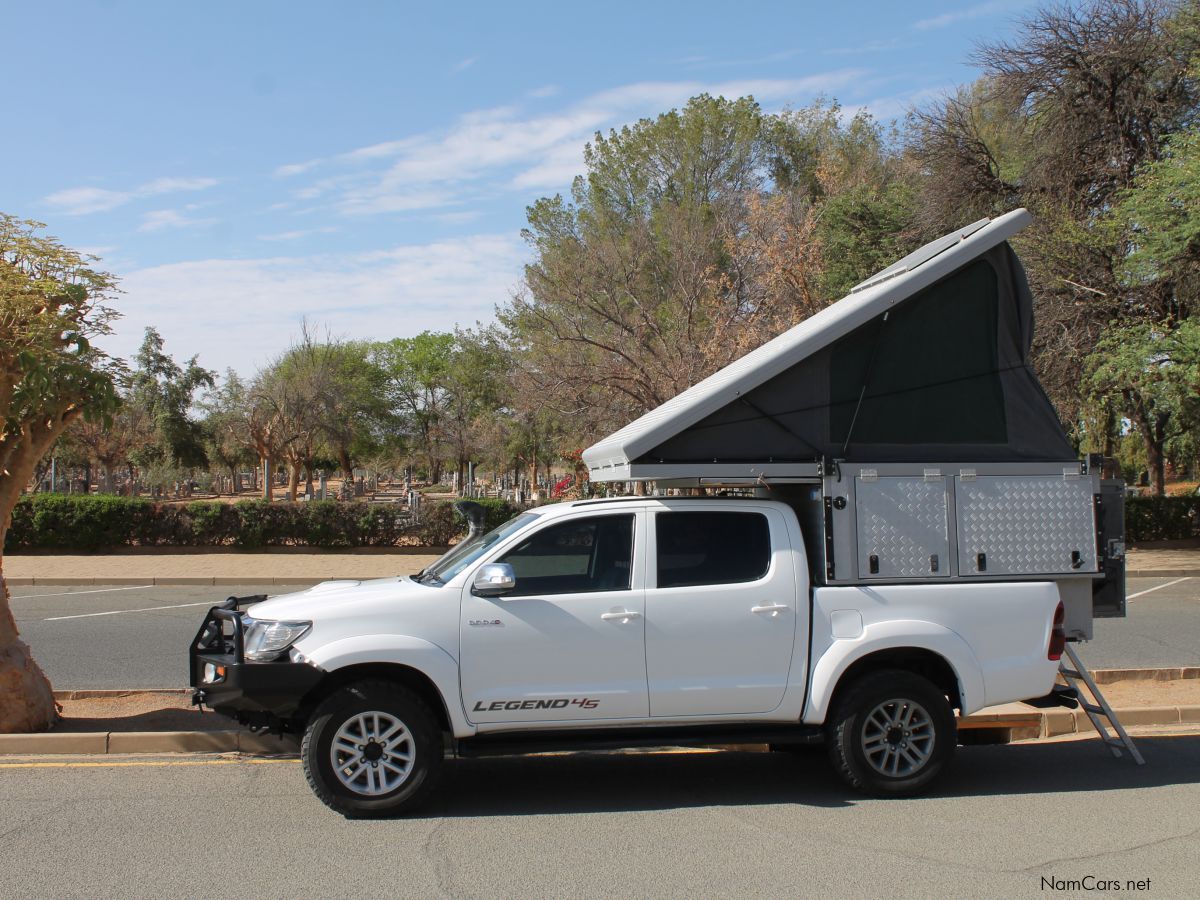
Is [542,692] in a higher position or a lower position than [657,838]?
higher

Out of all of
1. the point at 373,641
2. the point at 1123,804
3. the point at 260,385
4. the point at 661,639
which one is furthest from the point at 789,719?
the point at 260,385

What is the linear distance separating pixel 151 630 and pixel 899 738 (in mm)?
10045

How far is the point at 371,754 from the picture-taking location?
5.81 metres

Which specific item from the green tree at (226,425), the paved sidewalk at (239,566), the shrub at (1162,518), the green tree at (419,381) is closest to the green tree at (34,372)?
the paved sidewalk at (239,566)

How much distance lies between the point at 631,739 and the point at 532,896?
4.55 ft

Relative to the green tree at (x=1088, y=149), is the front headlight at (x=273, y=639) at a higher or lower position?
lower

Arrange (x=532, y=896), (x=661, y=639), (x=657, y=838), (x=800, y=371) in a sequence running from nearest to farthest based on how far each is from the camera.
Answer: (x=532, y=896), (x=657, y=838), (x=661, y=639), (x=800, y=371)

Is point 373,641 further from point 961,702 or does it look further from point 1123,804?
point 1123,804

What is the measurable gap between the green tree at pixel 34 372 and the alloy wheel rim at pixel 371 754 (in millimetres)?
3014

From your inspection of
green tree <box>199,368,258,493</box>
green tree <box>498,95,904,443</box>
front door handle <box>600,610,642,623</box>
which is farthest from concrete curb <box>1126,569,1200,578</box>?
green tree <box>199,368,258,493</box>

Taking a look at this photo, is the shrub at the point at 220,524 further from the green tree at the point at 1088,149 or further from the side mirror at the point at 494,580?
the side mirror at the point at 494,580

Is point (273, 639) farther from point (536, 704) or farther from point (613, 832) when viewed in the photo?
point (613, 832)

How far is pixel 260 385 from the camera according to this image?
48594 millimetres

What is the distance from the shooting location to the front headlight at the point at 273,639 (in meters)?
5.84
